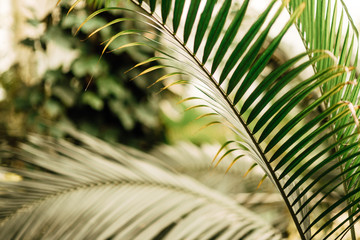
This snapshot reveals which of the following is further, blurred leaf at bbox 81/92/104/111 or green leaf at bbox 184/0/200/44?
blurred leaf at bbox 81/92/104/111

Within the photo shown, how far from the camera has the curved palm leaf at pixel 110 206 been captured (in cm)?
82

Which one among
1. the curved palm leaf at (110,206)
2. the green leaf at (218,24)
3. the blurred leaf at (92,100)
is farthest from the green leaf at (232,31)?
the blurred leaf at (92,100)

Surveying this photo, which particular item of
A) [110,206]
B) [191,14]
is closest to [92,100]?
[110,206]

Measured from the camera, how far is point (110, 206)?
34.4 inches

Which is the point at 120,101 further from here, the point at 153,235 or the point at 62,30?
the point at 153,235

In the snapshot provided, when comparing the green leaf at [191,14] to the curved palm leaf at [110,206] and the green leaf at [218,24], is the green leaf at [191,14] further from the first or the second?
the curved palm leaf at [110,206]

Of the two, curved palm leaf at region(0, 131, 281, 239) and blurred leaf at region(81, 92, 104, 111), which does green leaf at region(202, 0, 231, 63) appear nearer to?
curved palm leaf at region(0, 131, 281, 239)

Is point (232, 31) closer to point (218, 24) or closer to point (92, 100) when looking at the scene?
point (218, 24)

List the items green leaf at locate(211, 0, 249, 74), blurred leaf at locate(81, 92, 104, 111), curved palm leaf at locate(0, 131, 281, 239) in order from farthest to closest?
blurred leaf at locate(81, 92, 104, 111) → curved palm leaf at locate(0, 131, 281, 239) → green leaf at locate(211, 0, 249, 74)

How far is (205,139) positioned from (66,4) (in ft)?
3.59

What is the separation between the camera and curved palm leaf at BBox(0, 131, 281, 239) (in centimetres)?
82

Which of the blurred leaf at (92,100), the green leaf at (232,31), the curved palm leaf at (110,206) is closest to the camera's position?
the green leaf at (232,31)

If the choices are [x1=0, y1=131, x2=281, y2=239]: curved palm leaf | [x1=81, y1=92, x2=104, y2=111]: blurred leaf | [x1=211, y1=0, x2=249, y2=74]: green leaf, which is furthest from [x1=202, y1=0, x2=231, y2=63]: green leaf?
[x1=81, y1=92, x2=104, y2=111]: blurred leaf

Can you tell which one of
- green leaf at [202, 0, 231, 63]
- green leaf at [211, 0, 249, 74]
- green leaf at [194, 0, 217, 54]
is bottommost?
green leaf at [211, 0, 249, 74]
